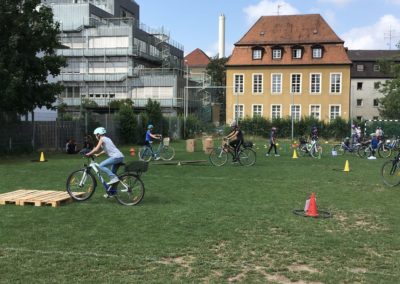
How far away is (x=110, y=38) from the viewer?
6881cm

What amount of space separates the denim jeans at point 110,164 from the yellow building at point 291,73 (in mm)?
47952

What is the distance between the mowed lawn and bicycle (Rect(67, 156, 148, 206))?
0.23 m

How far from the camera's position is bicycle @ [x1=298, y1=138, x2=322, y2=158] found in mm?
24750

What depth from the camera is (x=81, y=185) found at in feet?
35.4

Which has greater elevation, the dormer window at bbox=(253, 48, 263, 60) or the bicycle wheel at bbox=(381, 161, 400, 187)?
the dormer window at bbox=(253, 48, 263, 60)

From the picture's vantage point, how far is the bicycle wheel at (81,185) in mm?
10742

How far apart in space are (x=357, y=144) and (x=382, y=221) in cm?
1793

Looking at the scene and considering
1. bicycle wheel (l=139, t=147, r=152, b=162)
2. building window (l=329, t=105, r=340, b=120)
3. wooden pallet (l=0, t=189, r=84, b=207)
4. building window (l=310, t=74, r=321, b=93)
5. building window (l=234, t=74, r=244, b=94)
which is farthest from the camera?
building window (l=234, t=74, r=244, b=94)

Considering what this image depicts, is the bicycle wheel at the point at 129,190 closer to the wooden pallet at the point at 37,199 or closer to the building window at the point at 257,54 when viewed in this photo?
the wooden pallet at the point at 37,199

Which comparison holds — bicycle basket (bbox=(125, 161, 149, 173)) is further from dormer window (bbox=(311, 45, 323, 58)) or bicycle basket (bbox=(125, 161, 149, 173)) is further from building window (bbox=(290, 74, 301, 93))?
dormer window (bbox=(311, 45, 323, 58))

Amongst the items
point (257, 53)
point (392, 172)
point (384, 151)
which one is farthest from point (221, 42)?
point (392, 172)

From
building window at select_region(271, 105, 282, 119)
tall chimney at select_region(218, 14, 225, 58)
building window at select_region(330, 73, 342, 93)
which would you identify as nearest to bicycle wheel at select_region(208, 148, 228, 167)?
building window at select_region(271, 105, 282, 119)

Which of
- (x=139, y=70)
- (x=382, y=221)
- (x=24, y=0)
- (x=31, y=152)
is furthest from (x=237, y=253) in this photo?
(x=139, y=70)

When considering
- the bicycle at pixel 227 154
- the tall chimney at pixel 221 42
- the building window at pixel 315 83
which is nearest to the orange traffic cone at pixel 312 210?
the bicycle at pixel 227 154
